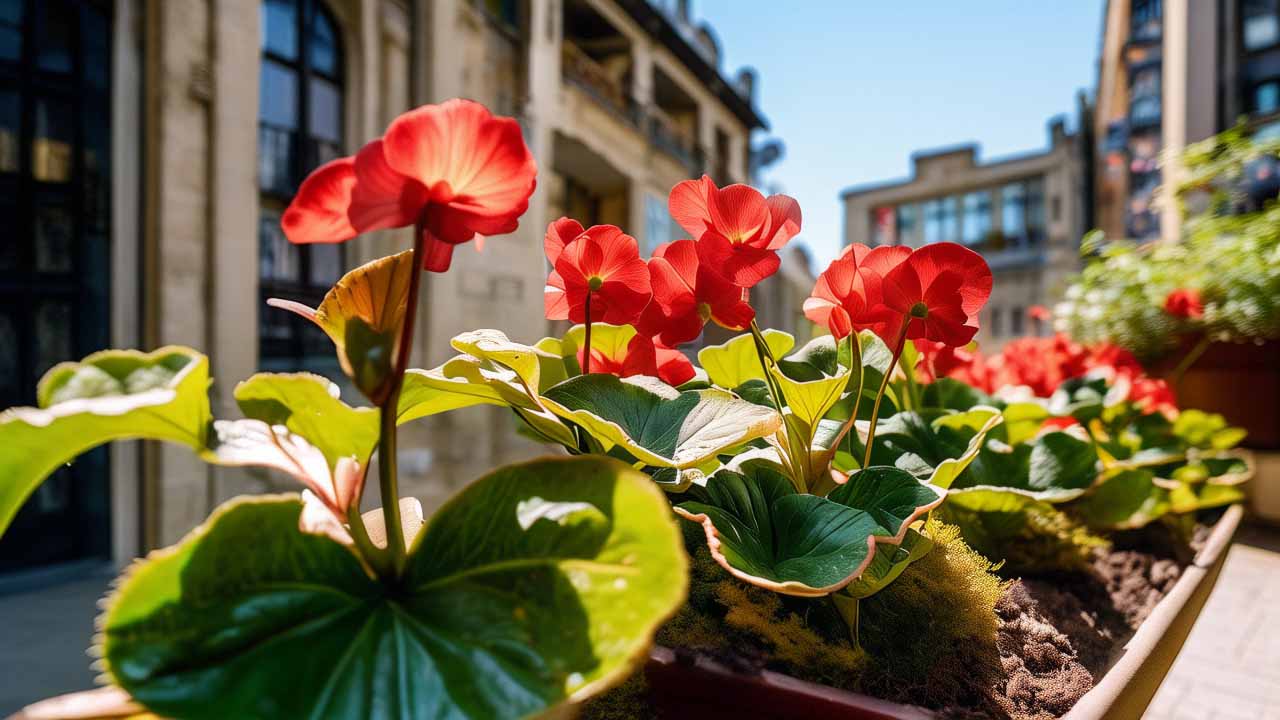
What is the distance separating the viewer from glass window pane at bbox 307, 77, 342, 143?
563 centimetres

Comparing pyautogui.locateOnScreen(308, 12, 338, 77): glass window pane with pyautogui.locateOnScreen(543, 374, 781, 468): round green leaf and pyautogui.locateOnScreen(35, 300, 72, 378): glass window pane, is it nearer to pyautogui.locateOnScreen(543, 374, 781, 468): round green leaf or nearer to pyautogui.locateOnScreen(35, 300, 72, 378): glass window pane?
pyautogui.locateOnScreen(35, 300, 72, 378): glass window pane

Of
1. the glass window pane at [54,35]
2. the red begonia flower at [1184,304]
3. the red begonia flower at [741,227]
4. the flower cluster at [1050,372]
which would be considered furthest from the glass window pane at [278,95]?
the red begonia flower at [741,227]

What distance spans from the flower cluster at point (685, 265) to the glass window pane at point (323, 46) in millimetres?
6025

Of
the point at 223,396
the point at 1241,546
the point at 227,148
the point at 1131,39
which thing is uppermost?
the point at 1131,39

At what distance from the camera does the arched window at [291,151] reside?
17.4 feet

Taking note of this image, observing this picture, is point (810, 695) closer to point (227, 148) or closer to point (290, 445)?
point (290, 445)

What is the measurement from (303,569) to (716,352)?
51 cm

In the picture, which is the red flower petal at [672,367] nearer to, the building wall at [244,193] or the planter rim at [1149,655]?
the planter rim at [1149,655]

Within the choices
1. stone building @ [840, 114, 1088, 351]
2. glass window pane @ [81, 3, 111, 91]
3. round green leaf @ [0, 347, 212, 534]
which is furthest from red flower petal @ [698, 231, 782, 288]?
stone building @ [840, 114, 1088, 351]

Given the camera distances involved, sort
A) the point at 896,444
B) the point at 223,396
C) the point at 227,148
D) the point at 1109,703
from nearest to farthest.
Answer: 1. the point at 1109,703
2. the point at 896,444
3. the point at 223,396
4. the point at 227,148

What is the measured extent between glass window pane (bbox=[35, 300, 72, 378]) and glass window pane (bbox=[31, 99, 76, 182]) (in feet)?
2.36

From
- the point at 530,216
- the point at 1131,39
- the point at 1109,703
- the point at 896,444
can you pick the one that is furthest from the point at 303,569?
the point at 1131,39

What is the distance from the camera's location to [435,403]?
50 cm

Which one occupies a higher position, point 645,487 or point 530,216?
point 530,216
